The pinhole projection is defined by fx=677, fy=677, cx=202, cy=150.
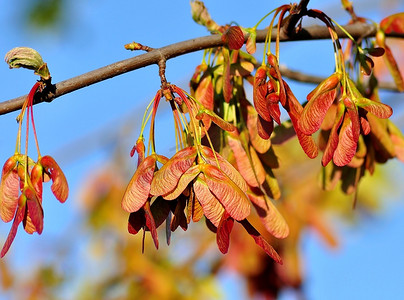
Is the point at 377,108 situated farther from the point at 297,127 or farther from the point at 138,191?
the point at 138,191

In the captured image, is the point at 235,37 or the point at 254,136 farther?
the point at 254,136

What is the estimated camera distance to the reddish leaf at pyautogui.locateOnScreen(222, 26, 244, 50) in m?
1.50

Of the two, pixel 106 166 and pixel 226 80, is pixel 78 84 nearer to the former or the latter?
pixel 226 80

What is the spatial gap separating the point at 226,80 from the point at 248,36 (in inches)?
5.5

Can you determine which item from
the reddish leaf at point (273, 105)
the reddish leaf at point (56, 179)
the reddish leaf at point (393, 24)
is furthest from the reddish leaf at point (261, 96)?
the reddish leaf at point (393, 24)

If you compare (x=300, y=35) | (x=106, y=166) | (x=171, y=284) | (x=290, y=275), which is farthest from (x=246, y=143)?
(x=106, y=166)

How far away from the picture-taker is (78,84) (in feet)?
4.71

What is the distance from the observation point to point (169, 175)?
1.25m

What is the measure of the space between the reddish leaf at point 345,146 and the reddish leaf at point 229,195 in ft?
0.73

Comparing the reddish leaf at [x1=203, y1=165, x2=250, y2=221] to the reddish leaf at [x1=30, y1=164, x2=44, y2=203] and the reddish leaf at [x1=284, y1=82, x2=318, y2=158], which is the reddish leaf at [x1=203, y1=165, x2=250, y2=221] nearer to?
the reddish leaf at [x1=284, y1=82, x2=318, y2=158]

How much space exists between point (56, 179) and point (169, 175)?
26cm

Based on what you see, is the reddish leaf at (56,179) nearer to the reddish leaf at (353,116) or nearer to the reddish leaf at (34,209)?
the reddish leaf at (34,209)

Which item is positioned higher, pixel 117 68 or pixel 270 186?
pixel 117 68

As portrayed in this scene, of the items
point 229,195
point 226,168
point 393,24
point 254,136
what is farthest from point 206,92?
point 393,24
